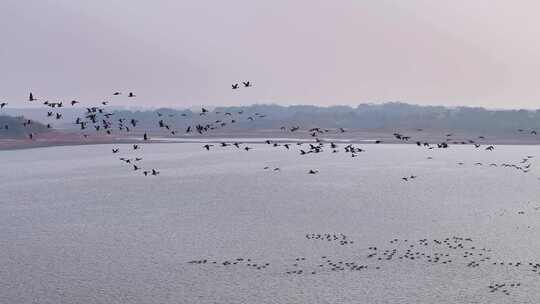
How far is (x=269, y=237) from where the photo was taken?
55094 millimetres

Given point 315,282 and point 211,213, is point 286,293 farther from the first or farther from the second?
point 211,213

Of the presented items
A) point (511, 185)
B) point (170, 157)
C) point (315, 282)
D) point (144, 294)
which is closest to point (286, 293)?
point (315, 282)

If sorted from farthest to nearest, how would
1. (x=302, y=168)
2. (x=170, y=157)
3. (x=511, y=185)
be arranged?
1. (x=170, y=157)
2. (x=302, y=168)
3. (x=511, y=185)

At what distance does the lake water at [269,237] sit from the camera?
1559 inches

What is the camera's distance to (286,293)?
127ft

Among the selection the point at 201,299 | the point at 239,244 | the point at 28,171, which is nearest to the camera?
the point at 201,299

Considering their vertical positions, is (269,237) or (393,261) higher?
(269,237)

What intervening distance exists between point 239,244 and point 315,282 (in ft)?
39.9

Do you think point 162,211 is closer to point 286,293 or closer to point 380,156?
point 286,293

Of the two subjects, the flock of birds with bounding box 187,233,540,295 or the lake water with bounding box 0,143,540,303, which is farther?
the flock of birds with bounding box 187,233,540,295

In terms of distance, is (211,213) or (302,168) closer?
(211,213)

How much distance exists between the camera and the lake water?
39594 millimetres

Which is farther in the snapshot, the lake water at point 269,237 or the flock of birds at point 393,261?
the flock of birds at point 393,261

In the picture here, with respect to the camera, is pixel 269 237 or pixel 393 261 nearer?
pixel 393 261
